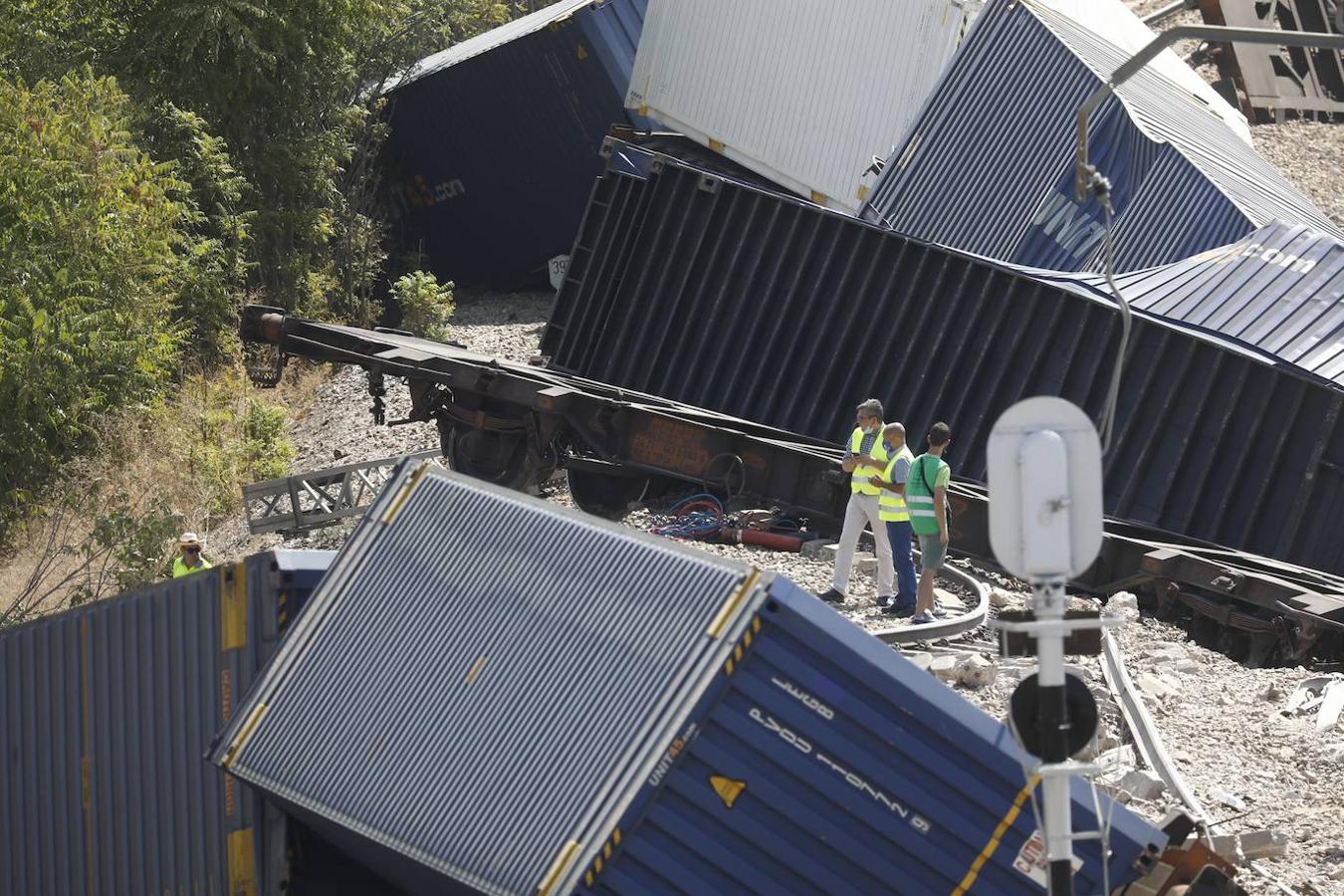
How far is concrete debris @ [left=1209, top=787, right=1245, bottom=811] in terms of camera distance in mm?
8219

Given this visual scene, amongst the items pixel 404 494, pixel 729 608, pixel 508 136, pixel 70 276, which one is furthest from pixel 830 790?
pixel 508 136

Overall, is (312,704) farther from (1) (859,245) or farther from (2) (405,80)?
(2) (405,80)

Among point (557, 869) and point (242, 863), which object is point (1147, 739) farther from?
point (242, 863)

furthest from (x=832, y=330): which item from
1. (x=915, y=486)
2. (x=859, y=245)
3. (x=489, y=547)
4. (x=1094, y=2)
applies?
(x=1094, y=2)

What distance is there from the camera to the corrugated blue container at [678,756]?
6.38 m

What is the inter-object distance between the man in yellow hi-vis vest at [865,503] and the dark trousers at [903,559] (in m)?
0.07

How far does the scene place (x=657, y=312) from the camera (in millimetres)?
15906

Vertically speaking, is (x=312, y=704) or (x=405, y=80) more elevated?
(x=405, y=80)

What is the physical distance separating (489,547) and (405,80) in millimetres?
20157

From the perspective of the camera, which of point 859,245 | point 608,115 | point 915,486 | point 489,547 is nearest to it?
point 489,547

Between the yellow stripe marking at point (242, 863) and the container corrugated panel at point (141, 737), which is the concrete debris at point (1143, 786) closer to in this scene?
the container corrugated panel at point (141, 737)

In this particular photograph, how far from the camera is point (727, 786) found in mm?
6477

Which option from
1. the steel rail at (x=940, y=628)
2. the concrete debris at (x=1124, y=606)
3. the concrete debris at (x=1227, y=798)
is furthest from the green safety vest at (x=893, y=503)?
the concrete debris at (x=1227, y=798)

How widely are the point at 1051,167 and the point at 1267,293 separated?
161 inches
